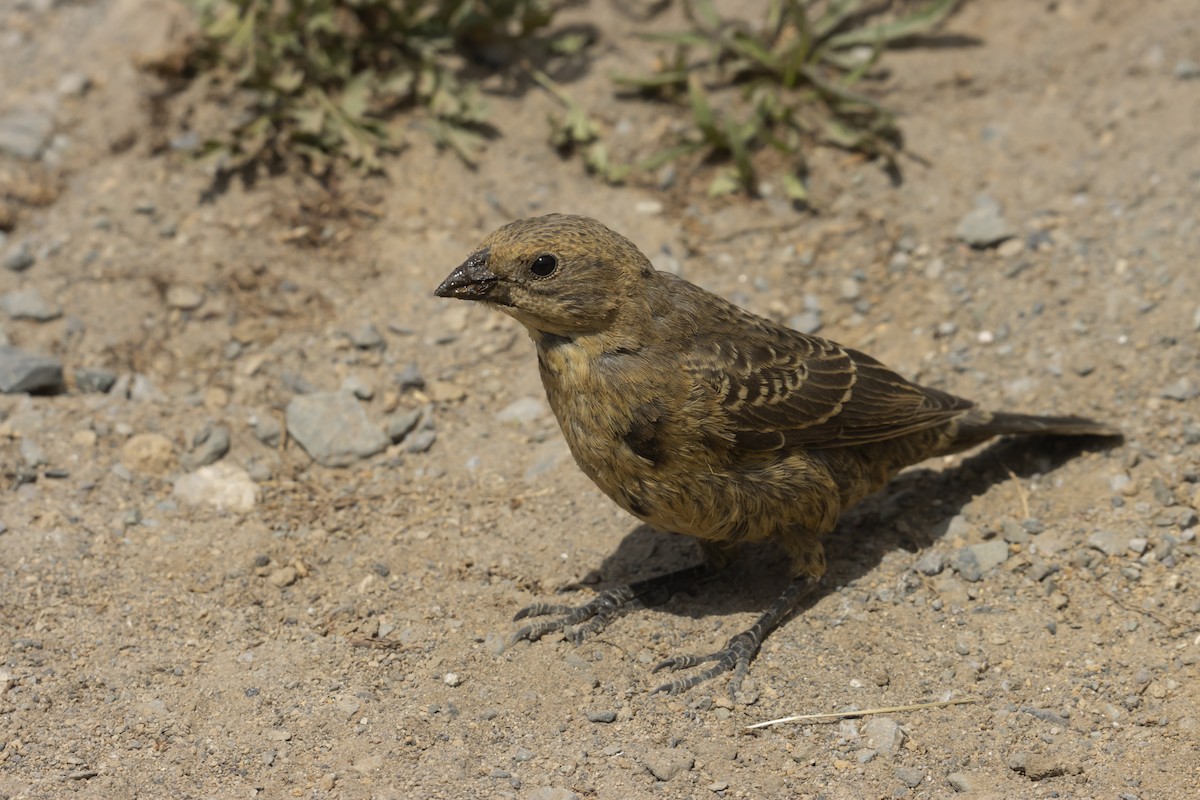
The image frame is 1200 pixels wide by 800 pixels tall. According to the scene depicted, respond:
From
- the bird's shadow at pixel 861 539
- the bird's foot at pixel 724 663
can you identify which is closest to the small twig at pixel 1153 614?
the bird's shadow at pixel 861 539

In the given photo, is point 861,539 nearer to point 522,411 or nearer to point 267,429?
point 522,411

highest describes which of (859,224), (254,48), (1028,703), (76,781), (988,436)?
(254,48)

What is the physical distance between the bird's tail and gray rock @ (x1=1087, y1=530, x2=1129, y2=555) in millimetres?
557

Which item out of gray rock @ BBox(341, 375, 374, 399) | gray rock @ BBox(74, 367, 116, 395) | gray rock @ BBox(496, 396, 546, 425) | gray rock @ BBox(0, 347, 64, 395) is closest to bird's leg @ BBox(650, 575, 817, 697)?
gray rock @ BBox(496, 396, 546, 425)

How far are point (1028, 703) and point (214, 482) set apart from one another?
399 centimetres

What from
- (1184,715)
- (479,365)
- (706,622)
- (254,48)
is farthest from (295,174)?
(1184,715)

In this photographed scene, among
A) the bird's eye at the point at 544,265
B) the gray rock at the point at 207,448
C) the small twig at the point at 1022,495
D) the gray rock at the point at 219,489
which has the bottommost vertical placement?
the gray rock at the point at 219,489

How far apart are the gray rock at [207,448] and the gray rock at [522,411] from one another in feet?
4.78

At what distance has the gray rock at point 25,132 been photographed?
803cm

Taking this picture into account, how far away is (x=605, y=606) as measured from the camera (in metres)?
5.69

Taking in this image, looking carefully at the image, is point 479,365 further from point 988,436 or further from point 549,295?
point 988,436

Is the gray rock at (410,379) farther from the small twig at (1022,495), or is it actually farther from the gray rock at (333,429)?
the small twig at (1022,495)

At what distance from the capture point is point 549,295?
198 inches

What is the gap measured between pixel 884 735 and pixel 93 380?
14.9 feet
